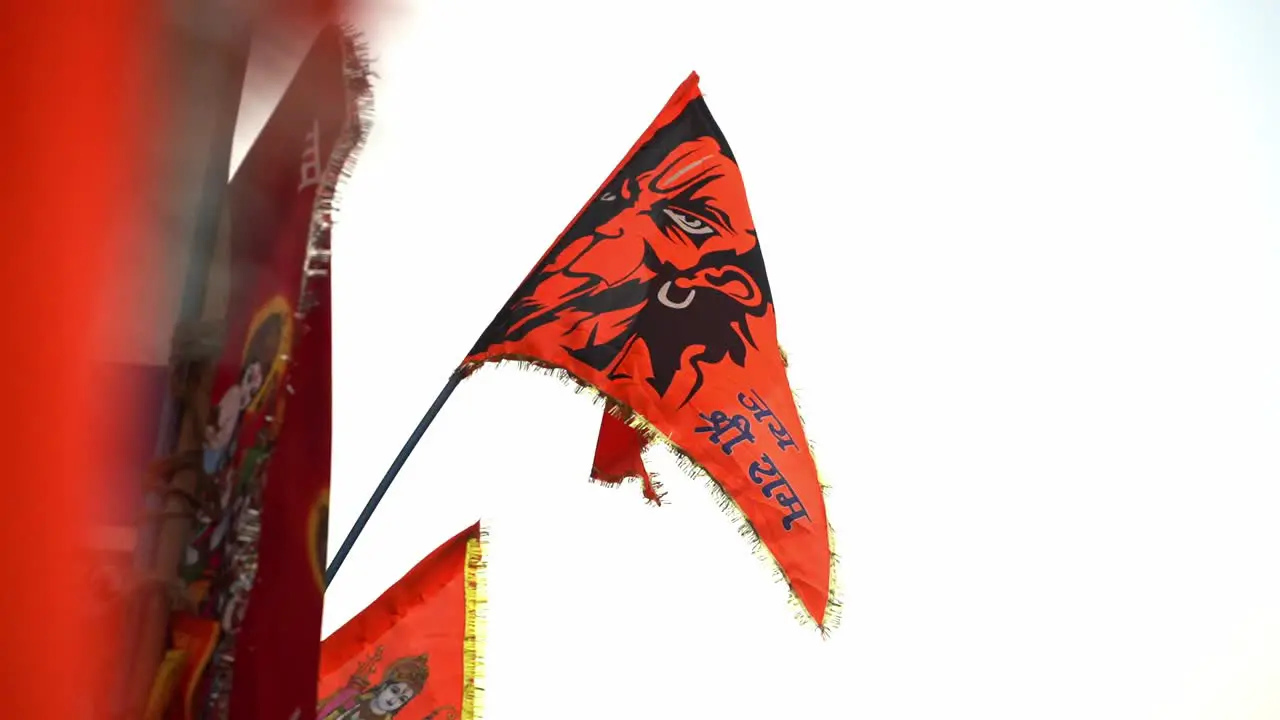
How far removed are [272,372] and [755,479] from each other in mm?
1033

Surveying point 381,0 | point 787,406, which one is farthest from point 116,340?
point 787,406

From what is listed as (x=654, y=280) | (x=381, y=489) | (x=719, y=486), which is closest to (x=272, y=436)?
(x=381, y=489)

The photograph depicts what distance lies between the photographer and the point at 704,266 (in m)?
1.84

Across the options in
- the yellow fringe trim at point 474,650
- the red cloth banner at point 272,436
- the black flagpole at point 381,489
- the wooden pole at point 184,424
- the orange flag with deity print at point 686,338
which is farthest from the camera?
the yellow fringe trim at point 474,650

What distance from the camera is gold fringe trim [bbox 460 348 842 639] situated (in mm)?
1580

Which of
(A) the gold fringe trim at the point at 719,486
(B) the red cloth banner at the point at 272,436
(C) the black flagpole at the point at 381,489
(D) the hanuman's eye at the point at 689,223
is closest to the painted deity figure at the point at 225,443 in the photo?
(B) the red cloth banner at the point at 272,436

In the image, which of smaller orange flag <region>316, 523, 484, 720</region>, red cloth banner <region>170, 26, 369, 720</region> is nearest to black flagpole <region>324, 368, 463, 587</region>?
smaller orange flag <region>316, 523, 484, 720</region>

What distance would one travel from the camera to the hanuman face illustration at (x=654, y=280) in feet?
5.62

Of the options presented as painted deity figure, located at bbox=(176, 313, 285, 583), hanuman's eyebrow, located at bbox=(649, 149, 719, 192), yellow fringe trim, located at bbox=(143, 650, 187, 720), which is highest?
hanuman's eyebrow, located at bbox=(649, 149, 719, 192)

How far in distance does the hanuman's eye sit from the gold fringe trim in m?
0.38

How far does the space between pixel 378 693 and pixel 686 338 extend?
937mm

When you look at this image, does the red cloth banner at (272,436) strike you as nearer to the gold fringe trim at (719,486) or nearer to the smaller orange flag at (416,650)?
the gold fringe trim at (719,486)

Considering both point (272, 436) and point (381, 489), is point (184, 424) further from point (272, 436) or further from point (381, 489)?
point (381, 489)

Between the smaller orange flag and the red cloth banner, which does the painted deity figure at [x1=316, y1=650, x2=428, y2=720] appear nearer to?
the smaller orange flag
